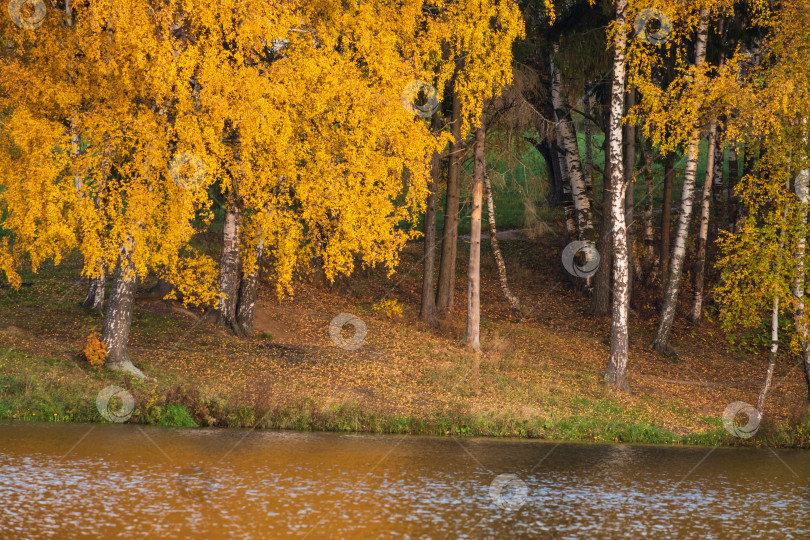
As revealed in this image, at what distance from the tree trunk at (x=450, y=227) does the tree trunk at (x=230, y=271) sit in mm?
6806

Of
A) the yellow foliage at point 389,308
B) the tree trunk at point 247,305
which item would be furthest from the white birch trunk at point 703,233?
the tree trunk at point 247,305

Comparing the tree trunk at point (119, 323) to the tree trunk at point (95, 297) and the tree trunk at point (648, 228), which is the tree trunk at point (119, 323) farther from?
the tree trunk at point (648, 228)

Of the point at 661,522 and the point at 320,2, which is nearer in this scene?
the point at 661,522

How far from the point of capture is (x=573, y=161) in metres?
32.5

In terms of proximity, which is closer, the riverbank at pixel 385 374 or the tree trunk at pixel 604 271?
the riverbank at pixel 385 374

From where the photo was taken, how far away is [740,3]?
1122 inches

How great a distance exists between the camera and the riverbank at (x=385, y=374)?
18516 mm

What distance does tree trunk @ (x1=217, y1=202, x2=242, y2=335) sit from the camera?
23812 mm

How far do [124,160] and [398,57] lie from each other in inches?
267

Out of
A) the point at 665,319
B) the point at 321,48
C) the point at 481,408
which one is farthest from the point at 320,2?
the point at 665,319

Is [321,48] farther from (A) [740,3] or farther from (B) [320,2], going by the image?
(A) [740,3]

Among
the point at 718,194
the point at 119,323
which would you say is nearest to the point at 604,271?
the point at 718,194

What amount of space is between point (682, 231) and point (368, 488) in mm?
16556

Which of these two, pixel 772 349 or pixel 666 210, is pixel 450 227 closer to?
pixel 666 210
